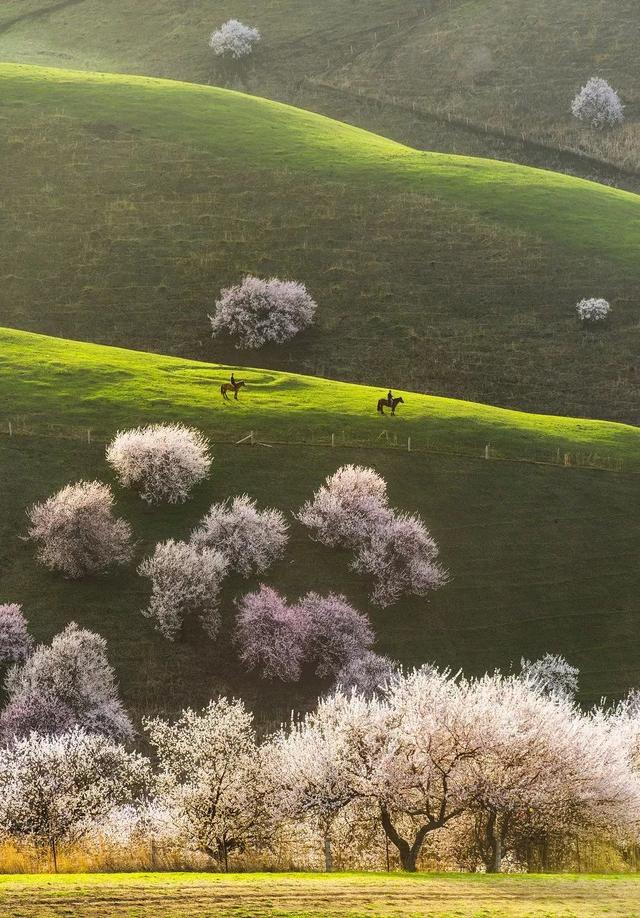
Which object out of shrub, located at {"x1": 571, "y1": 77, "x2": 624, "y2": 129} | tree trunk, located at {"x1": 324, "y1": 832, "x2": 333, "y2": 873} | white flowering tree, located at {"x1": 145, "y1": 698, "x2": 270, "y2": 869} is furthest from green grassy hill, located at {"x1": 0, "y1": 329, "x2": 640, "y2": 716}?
shrub, located at {"x1": 571, "y1": 77, "x2": 624, "y2": 129}

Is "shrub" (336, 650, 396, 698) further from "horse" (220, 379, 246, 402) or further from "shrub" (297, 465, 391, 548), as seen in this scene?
"horse" (220, 379, 246, 402)

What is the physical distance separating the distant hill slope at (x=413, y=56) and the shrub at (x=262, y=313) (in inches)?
2555

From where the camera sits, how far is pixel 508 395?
8338 centimetres

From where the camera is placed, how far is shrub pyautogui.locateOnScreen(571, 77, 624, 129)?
148 metres

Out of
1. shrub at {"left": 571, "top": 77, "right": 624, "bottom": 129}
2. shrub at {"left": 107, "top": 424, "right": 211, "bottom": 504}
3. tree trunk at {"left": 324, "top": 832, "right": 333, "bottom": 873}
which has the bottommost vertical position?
tree trunk at {"left": 324, "top": 832, "right": 333, "bottom": 873}

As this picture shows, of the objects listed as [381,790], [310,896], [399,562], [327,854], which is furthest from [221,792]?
[399,562]

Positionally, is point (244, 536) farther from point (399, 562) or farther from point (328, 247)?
point (328, 247)

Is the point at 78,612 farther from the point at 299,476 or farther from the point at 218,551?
the point at 299,476

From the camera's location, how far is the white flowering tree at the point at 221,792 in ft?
102

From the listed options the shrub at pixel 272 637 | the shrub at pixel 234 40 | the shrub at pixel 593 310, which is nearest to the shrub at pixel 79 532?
the shrub at pixel 272 637

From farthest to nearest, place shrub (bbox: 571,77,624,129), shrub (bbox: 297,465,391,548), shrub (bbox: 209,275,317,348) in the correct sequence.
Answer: shrub (bbox: 571,77,624,129), shrub (bbox: 209,275,317,348), shrub (bbox: 297,465,391,548)

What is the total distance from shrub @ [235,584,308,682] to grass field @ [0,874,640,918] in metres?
21.9

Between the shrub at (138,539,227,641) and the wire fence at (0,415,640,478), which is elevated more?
the wire fence at (0,415,640,478)

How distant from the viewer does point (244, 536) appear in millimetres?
53531
